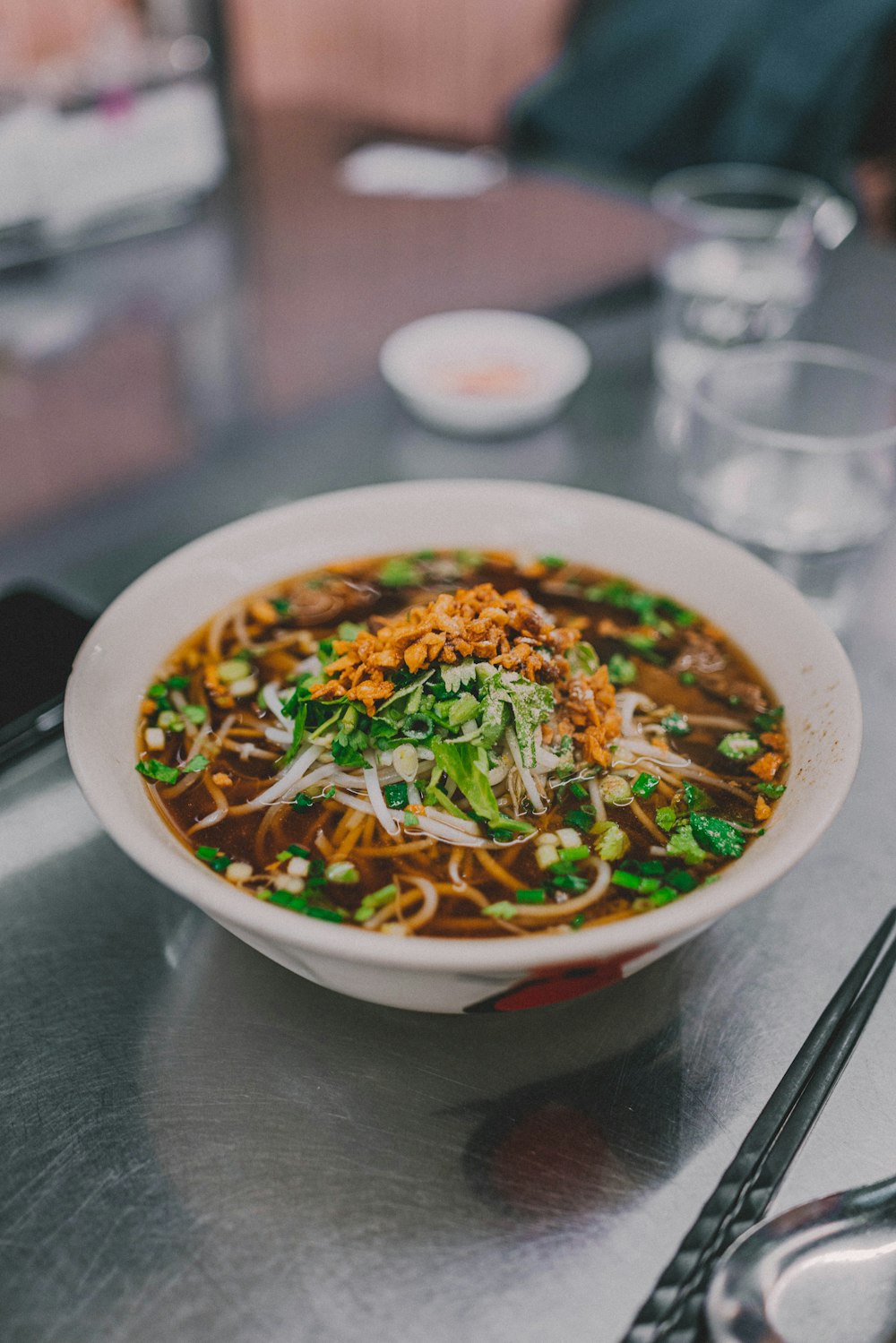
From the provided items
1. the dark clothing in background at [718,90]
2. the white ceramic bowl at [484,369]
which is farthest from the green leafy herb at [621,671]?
the dark clothing in background at [718,90]

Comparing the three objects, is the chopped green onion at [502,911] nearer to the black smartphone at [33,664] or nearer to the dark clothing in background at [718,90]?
the black smartphone at [33,664]

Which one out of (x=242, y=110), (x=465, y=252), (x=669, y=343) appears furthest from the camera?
(x=242, y=110)

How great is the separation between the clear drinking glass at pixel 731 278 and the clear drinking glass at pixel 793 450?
15.5 inches

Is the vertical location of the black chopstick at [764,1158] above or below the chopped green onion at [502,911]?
below

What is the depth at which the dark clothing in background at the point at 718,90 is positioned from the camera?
5.09m

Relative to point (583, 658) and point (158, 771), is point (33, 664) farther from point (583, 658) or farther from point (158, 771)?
point (583, 658)

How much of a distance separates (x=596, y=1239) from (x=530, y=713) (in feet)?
2.17

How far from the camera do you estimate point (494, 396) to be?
2.88 meters

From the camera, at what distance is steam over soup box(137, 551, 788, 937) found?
1.40 meters

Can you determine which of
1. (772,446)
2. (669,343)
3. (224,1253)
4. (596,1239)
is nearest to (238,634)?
(224,1253)

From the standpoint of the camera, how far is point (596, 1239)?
3.97 ft

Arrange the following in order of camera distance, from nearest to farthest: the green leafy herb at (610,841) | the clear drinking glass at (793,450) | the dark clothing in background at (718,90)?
the green leafy herb at (610,841)
the clear drinking glass at (793,450)
the dark clothing in background at (718,90)

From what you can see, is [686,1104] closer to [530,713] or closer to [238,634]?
[530,713]

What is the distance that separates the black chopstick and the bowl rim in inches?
68.7
